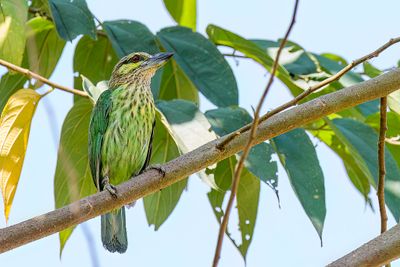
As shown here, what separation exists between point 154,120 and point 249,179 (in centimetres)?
77

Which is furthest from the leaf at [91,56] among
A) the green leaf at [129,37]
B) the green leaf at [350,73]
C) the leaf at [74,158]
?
the green leaf at [350,73]

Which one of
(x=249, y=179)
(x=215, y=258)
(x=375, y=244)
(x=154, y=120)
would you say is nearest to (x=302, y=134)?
(x=249, y=179)

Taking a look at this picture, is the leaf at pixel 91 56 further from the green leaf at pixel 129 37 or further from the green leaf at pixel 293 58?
the green leaf at pixel 293 58

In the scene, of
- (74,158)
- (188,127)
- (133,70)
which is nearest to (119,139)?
(74,158)

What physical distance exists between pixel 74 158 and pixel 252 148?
0.97m

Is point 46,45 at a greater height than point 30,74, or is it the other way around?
point 30,74

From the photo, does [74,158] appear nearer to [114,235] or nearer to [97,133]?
[97,133]

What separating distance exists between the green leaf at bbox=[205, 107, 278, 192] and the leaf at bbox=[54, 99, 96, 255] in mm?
605

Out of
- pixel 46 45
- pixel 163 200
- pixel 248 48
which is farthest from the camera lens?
pixel 46 45

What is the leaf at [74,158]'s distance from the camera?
12.9ft

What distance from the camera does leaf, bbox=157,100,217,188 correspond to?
356 cm

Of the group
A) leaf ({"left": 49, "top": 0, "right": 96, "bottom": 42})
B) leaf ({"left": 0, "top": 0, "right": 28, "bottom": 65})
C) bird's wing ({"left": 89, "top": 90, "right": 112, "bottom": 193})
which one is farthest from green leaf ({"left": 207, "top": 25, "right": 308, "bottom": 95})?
leaf ({"left": 0, "top": 0, "right": 28, "bottom": 65})

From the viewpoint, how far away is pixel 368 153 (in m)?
3.88

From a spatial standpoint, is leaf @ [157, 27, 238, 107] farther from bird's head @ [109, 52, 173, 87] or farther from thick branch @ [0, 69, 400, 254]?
thick branch @ [0, 69, 400, 254]
